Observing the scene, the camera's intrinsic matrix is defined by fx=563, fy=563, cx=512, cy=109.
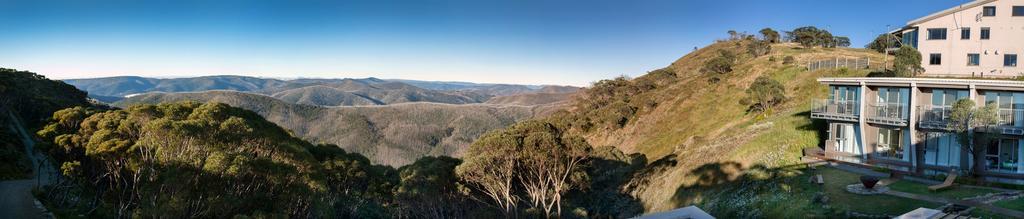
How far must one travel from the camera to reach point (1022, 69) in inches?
1070

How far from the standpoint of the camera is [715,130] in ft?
127

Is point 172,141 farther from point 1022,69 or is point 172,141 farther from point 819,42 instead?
point 819,42

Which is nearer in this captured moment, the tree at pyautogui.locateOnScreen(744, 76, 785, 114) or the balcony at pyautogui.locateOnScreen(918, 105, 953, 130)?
the balcony at pyautogui.locateOnScreen(918, 105, 953, 130)

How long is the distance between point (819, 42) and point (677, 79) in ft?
59.0

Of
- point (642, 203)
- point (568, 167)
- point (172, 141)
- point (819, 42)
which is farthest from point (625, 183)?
point (819, 42)

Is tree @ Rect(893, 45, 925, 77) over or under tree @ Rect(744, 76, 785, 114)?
over

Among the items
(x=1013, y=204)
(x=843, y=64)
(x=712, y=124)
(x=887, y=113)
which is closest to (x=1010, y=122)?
(x=887, y=113)

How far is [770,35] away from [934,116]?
211 feet

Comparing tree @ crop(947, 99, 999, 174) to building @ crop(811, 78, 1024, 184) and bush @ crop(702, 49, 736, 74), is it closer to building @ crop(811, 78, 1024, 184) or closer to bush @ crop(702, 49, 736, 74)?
building @ crop(811, 78, 1024, 184)

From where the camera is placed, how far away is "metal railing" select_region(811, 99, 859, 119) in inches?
896

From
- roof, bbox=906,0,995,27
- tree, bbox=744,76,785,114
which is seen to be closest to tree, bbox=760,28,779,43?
tree, bbox=744,76,785,114

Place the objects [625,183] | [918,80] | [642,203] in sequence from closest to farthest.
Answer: [918,80] < [642,203] < [625,183]

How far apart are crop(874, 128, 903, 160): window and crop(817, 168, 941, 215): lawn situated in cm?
381

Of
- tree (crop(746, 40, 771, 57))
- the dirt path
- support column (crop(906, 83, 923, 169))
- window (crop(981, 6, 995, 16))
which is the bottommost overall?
the dirt path
